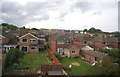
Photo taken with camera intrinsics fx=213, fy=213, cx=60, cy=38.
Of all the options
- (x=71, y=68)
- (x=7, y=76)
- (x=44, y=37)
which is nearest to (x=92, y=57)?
(x=71, y=68)

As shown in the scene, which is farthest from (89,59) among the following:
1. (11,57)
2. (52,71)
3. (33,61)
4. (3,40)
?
(3,40)

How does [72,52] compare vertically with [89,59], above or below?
above

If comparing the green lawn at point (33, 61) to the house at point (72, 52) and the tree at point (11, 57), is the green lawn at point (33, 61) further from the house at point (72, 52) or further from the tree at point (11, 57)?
the house at point (72, 52)

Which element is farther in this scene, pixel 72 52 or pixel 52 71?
pixel 72 52

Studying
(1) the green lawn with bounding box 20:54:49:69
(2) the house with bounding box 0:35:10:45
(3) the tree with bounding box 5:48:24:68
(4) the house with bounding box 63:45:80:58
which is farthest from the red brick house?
(3) the tree with bounding box 5:48:24:68

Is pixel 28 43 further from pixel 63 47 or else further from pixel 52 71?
pixel 52 71

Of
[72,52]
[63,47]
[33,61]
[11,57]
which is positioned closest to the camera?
[11,57]

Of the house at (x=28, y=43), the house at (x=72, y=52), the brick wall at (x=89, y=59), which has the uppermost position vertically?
the house at (x=28, y=43)

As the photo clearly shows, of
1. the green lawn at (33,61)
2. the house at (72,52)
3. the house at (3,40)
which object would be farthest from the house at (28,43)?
the green lawn at (33,61)

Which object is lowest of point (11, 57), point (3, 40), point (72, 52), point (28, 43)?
point (72, 52)
